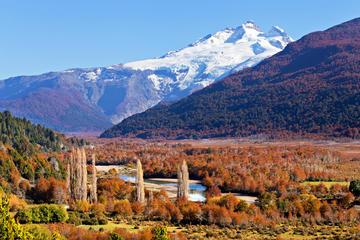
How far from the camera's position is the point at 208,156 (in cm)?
17362

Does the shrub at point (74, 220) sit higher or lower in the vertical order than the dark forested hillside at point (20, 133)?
lower

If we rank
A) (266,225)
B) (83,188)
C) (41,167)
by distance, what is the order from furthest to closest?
(41,167), (83,188), (266,225)

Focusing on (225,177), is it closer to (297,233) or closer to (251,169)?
(251,169)

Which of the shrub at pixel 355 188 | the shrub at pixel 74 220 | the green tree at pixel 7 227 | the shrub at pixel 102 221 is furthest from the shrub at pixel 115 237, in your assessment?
the shrub at pixel 355 188

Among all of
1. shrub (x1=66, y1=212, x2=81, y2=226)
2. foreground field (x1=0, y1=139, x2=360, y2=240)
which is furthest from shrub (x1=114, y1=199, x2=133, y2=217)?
shrub (x1=66, y1=212, x2=81, y2=226)

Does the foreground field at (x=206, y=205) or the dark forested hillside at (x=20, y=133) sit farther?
the dark forested hillside at (x=20, y=133)

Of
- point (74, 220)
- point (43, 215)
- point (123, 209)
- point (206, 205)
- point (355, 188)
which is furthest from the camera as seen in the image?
point (355, 188)

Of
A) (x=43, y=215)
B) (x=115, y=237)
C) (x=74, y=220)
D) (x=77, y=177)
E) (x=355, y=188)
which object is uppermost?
(x=77, y=177)

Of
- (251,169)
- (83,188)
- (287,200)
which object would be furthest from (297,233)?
(251,169)

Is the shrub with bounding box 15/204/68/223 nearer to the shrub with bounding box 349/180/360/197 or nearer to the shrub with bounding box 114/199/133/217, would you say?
the shrub with bounding box 114/199/133/217

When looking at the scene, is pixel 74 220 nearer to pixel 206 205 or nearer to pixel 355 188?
pixel 206 205

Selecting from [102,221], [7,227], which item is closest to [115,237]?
[7,227]

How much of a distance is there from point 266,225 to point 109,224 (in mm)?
23395

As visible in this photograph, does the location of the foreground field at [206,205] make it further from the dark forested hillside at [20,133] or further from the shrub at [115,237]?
the dark forested hillside at [20,133]
